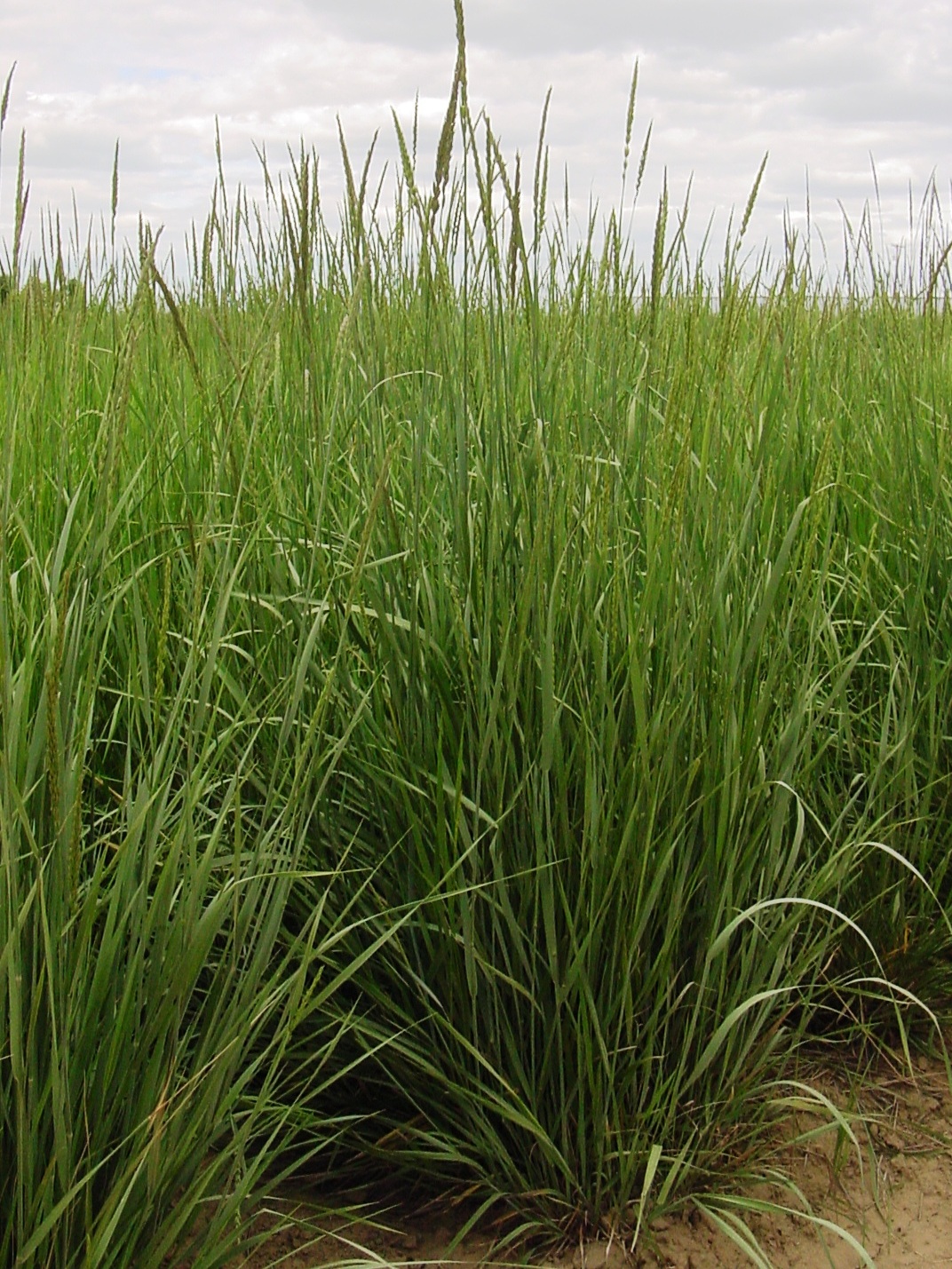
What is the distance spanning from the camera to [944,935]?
6.77 feet

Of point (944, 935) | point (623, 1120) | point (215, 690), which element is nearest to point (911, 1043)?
point (944, 935)

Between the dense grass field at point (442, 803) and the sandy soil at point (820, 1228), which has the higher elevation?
the dense grass field at point (442, 803)

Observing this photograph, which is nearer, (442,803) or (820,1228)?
(442,803)

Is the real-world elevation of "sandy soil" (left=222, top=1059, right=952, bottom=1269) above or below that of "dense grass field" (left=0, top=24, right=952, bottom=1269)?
below

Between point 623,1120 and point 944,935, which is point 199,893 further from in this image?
point 944,935

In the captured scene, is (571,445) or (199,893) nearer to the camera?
(199,893)

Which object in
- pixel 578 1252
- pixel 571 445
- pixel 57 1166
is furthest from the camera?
pixel 571 445

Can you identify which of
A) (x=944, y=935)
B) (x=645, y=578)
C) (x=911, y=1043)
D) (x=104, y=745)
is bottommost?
(x=911, y=1043)

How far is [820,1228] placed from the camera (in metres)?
1.61

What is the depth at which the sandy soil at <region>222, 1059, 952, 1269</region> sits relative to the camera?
1500mm

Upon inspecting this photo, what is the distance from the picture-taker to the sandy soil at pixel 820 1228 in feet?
4.92

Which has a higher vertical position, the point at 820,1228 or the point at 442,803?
the point at 442,803

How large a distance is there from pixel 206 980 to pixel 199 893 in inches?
23.0

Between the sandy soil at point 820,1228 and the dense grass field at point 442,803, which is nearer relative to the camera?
the dense grass field at point 442,803
